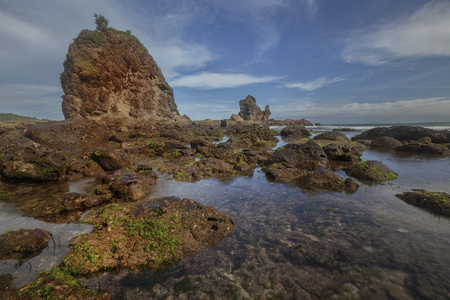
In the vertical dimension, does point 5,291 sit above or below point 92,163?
below

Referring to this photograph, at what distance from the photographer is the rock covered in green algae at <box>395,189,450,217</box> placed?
6.68 meters

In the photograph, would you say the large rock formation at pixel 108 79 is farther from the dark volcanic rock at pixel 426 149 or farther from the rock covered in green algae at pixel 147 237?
the dark volcanic rock at pixel 426 149

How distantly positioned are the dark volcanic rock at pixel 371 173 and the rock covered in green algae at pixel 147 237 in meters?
9.97

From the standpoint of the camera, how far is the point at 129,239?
4.79 metres

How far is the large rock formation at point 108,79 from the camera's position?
31031mm

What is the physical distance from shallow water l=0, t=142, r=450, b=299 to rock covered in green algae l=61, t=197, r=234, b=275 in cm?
33

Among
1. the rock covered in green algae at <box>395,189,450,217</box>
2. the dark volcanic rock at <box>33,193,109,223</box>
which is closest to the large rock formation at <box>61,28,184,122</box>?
the dark volcanic rock at <box>33,193,109,223</box>

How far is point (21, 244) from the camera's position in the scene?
4.46m

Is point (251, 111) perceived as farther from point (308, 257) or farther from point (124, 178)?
point (308, 257)

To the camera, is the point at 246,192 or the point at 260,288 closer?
the point at 260,288

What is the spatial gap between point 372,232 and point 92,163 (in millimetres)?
15550

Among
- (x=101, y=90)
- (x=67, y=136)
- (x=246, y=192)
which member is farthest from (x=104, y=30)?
(x=246, y=192)

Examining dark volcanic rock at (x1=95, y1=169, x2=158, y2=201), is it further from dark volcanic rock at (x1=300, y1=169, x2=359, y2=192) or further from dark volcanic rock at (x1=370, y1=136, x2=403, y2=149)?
dark volcanic rock at (x1=370, y1=136, x2=403, y2=149)

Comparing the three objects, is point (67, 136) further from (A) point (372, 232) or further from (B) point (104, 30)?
(B) point (104, 30)
